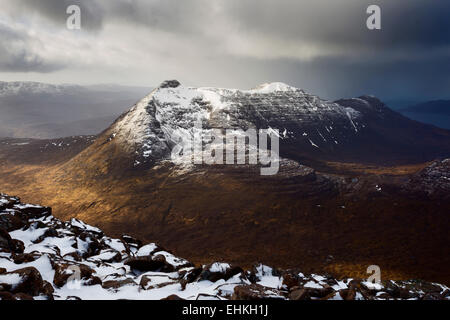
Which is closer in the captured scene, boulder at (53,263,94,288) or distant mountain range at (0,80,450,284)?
boulder at (53,263,94,288)

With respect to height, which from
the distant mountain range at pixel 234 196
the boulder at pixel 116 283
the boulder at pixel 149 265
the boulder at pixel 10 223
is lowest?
the distant mountain range at pixel 234 196

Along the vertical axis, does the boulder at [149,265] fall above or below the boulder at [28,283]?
below

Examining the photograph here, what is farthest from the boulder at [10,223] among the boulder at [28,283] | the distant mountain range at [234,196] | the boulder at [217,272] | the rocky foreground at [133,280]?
the distant mountain range at [234,196]

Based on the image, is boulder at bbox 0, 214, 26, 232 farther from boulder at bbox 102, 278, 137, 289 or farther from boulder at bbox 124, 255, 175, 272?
boulder at bbox 102, 278, 137, 289

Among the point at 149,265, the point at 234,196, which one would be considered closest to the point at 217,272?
the point at 149,265

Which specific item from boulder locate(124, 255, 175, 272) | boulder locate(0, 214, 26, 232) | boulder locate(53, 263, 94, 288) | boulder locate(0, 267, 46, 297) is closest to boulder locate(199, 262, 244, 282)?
boulder locate(124, 255, 175, 272)

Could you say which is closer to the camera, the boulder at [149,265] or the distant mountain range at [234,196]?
the boulder at [149,265]

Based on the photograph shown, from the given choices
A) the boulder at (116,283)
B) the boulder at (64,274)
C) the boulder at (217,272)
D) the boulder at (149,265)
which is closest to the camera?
the boulder at (64,274)

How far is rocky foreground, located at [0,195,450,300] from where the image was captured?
33.6ft

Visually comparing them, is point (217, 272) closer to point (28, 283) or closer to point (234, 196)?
point (28, 283)

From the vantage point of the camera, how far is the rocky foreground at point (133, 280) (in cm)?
1023

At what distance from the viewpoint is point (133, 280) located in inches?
502

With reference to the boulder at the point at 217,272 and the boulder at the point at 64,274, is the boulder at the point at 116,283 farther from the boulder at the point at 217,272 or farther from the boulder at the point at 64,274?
the boulder at the point at 217,272
